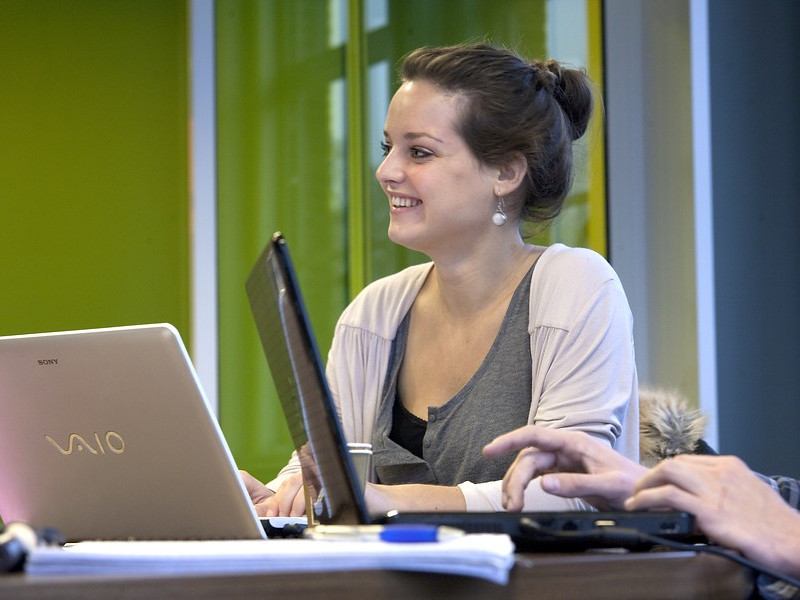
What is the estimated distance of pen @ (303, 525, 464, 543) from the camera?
73 cm

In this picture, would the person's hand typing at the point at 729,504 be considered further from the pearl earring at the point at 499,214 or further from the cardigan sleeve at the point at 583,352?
the pearl earring at the point at 499,214

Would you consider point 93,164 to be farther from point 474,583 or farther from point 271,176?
point 474,583

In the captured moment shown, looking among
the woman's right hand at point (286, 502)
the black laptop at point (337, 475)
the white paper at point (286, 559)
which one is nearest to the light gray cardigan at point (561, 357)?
the woman's right hand at point (286, 502)

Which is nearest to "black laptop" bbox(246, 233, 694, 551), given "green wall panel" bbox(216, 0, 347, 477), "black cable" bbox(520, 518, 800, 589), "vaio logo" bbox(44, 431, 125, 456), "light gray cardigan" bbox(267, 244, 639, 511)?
"black cable" bbox(520, 518, 800, 589)

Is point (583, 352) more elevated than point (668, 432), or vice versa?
point (583, 352)

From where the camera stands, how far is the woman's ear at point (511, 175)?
204cm

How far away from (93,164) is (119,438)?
10.2ft

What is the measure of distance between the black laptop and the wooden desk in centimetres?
4

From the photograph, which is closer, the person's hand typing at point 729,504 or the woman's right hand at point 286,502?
the person's hand typing at point 729,504

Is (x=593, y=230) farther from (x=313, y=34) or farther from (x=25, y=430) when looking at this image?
(x=25, y=430)

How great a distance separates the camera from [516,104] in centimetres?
202

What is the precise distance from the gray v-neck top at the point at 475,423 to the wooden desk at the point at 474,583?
36.5 inches

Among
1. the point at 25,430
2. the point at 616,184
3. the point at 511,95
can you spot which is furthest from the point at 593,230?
the point at 25,430

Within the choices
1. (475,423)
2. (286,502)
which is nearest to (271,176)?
(475,423)
